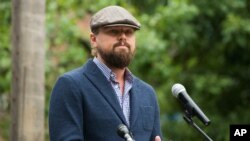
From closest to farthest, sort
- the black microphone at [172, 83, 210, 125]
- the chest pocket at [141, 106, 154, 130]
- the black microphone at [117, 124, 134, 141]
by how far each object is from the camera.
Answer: the black microphone at [117, 124, 134, 141] → the black microphone at [172, 83, 210, 125] → the chest pocket at [141, 106, 154, 130]

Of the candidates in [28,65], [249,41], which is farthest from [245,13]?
[28,65]

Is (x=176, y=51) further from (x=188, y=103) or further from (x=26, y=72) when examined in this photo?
(x=188, y=103)

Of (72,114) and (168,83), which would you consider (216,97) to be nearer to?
(168,83)

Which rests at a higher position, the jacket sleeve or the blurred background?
the blurred background

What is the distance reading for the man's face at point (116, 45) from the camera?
4.34m

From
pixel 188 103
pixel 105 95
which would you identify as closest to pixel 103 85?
pixel 105 95

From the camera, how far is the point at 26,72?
6.42m

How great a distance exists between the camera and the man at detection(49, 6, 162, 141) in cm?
425

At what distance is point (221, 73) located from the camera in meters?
15.4

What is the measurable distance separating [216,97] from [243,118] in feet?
3.09

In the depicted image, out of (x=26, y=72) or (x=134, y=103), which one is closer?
(x=134, y=103)

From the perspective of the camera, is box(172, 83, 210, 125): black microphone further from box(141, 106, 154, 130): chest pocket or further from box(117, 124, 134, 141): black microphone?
box(117, 124, 134, 141): black microphone

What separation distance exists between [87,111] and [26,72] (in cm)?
223

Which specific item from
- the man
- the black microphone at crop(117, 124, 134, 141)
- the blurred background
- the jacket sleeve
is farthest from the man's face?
the blurred background
